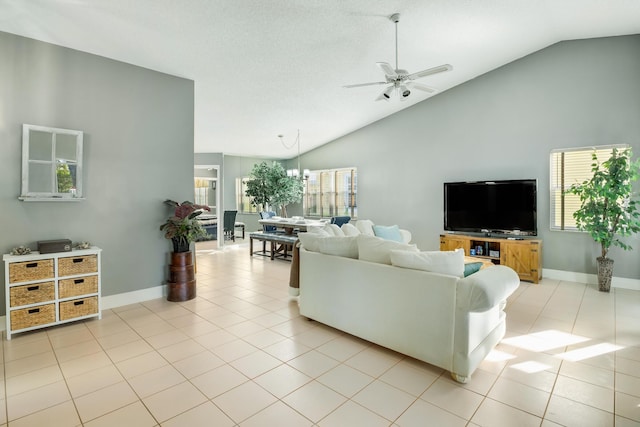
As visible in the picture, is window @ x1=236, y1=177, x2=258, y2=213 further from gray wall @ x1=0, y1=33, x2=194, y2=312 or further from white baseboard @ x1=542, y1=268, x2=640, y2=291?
white baseboard @ x1=542, y1=268, x2=640, y2=291

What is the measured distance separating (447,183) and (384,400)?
485 cm

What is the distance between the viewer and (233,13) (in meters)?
3.27

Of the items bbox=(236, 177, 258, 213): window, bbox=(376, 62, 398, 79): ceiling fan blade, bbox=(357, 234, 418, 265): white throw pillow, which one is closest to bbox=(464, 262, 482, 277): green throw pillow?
bbox=(357, 234, 418, 265): white throw pillow

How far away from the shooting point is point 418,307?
2.49 meters

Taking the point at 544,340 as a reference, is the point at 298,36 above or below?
above

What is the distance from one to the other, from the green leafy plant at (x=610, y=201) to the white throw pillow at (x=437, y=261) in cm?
336

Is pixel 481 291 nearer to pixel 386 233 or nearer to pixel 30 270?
pixel 386 233

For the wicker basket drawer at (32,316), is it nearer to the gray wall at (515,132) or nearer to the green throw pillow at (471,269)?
the green throw pillow at (471,269)

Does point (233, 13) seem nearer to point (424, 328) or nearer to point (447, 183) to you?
point (424, 328)

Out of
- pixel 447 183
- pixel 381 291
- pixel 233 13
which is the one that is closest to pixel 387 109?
pixel 447 183

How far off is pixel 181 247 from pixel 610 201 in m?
5.83

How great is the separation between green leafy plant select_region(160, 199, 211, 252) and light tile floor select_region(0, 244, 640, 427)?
0.90 metres

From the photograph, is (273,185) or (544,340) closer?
(544,340)

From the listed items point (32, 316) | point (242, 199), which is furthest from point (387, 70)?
point (242, 199)
